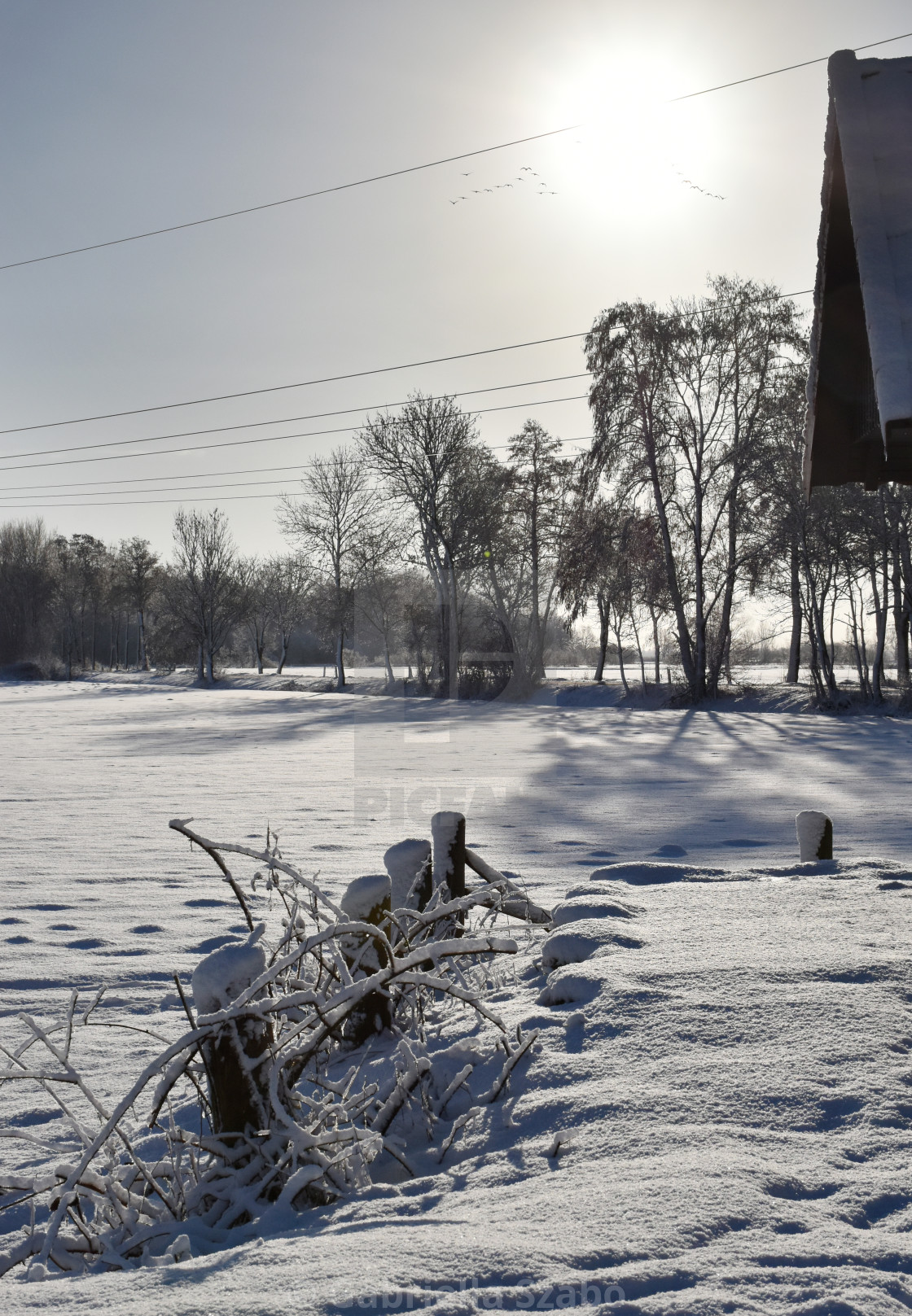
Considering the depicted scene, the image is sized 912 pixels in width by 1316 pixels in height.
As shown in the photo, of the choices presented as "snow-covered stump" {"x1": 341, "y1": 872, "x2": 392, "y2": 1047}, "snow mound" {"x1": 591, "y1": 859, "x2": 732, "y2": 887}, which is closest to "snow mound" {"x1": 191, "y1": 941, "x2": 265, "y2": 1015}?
"snow-covered stump" {"x1": 341, "y1": 872, "x2": 392, "y2": 1047}

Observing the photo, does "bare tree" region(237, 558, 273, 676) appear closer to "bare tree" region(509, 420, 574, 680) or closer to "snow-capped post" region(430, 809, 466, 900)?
"bare tree" region(509, 420, 574, 680)

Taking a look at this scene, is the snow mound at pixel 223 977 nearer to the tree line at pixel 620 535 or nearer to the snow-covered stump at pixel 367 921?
the snow-covered stump at pixel 367 921

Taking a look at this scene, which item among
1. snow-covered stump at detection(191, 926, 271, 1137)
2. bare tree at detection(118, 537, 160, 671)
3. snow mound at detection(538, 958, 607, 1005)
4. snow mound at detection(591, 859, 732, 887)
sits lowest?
snow mound at detection(591, 859, 732, 887)

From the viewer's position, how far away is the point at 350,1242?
1.56 metres

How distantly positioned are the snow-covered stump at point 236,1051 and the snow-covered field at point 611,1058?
274 mm

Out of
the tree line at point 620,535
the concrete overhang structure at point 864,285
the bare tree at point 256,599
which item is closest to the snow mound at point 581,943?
the concrete overhang structure at point 864,285

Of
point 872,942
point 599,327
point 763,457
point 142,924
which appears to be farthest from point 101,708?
point 872,942

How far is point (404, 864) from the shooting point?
335 centimetres

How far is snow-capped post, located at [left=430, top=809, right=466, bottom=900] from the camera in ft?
12.3

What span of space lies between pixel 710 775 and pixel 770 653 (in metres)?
61.3

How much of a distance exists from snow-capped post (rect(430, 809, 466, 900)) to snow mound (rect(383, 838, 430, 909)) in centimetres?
37

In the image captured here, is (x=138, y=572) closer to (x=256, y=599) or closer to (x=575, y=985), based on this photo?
(x=256, y=599)

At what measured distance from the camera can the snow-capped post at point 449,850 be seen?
12.3 ft

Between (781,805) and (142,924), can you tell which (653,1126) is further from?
(781,805)
